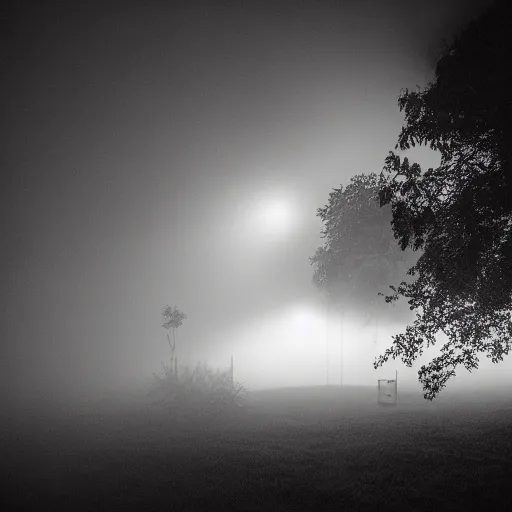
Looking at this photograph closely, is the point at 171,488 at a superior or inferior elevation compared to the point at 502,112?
inferior

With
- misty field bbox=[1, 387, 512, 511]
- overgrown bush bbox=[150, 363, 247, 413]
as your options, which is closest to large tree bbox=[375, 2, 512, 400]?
misty field bbox=[1, 387, 512, 511]

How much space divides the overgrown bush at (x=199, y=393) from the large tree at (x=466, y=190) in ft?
40.1

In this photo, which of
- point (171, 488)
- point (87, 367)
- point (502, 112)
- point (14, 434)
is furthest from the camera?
point (87, 367)

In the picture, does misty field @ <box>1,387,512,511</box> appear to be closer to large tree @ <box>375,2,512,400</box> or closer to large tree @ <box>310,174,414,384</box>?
large tree @ <box>375,2,512,400</box>

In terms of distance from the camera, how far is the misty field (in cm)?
819

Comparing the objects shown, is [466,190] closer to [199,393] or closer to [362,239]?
[362,239]

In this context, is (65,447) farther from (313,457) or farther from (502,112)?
(502,112)

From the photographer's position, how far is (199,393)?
909 inches

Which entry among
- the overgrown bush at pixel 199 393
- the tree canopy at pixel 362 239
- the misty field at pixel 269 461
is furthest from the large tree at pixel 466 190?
the tree canopy at pixel 362 239

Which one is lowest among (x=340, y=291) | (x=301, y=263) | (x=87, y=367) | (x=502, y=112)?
(x=87, y=367)

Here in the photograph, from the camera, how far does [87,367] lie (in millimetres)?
51406

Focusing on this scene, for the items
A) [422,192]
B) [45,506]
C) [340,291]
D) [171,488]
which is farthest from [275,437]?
[340,291]

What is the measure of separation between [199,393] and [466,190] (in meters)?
17.3

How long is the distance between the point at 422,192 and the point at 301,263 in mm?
59615
